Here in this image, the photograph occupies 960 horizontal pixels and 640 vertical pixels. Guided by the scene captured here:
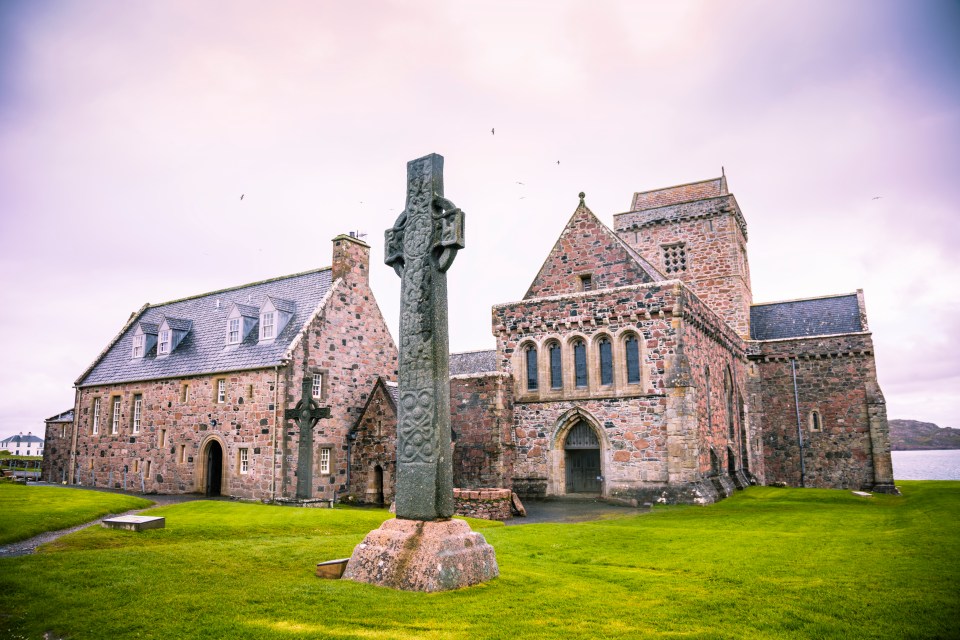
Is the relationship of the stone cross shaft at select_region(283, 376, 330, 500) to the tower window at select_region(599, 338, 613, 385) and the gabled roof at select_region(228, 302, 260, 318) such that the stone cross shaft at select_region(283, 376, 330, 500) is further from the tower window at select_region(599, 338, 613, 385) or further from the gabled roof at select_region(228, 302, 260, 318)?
the tower window at select_region(599, 338, 613, 385)

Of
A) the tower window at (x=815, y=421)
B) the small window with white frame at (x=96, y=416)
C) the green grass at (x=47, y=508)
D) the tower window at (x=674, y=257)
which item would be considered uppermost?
the tower window at (x=674, y=257)

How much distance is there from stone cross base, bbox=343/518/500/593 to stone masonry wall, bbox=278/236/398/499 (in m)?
18.1

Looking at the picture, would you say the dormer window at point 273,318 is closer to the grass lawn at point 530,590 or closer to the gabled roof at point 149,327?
the gabled roof at point 149,327

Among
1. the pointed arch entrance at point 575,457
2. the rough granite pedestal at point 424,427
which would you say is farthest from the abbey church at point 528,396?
the rough granite pedestal at point 424,427

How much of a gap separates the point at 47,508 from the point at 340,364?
13.1 metres

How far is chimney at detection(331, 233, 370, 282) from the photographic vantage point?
95.6 feet

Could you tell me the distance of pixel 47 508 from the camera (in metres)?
16.8

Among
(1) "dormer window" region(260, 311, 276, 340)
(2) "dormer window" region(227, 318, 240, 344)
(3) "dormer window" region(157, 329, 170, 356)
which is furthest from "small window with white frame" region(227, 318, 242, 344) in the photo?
(3) "dormer window" region(157, 329, 170, 356)

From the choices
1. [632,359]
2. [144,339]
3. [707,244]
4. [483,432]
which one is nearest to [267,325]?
[144,339]

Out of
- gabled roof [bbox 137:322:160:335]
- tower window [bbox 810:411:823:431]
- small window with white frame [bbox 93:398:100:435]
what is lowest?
tower window [bbox 810:411:823:431]

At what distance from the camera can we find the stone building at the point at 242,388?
2622 cm

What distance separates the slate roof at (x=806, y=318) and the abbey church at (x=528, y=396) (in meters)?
0.38

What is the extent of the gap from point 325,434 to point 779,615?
2254 centimetres

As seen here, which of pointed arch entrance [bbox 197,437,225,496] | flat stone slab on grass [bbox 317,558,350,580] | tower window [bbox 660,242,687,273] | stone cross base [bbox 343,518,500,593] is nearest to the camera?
stone cross base [bbox 343,518,500,593]
